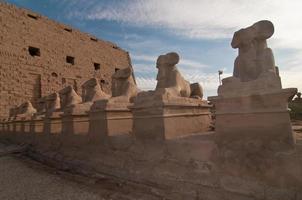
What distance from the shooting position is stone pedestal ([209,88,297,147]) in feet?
8.12

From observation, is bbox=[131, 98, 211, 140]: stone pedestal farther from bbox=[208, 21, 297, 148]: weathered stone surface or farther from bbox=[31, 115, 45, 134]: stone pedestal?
bbox=[31, 115, 45, 134]: stone pedestal

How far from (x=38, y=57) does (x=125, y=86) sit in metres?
11.0

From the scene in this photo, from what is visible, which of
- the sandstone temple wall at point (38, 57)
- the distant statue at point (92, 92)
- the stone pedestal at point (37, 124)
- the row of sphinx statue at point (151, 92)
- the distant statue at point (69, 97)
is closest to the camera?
the row of sphinx statue at point (151, 92)

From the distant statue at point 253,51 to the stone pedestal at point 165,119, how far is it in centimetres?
108

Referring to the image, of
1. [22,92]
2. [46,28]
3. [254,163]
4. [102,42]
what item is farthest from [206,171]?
[102,42]

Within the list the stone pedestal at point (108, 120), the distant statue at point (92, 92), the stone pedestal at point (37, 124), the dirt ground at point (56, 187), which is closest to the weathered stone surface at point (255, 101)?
the dirt ground at point (56, 187)

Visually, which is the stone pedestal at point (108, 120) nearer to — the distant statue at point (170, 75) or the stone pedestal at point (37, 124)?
the distant statue at point (170, 75)

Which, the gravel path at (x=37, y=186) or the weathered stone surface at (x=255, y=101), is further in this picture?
the gravel path at (x=37, y=186)

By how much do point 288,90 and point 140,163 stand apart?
227cm

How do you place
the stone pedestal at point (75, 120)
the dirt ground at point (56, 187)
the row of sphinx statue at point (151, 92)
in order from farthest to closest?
the stone pedestal at point (75, 120) → the row of sphinx statue at point (151, 92) → the dirt ground at point (56, 187)

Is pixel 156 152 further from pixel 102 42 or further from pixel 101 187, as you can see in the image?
pixel 102 42

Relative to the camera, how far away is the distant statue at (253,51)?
9.91 ft

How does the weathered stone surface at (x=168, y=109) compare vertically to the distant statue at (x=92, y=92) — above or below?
→ below

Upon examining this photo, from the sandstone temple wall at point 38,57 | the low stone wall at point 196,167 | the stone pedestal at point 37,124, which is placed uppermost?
the sandstone temple wall at point 38,57
